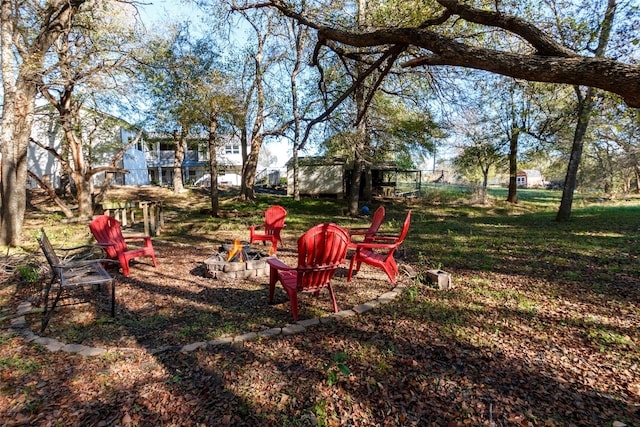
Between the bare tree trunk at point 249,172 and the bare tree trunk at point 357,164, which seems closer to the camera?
the bare tree trunk at point 357,164

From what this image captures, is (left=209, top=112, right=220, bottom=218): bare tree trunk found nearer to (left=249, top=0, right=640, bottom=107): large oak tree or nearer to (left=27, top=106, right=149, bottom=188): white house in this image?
(left=27, top=106, right=149, bottom=188): white house

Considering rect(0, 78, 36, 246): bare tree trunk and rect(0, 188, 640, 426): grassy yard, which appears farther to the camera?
rect(0, 78, 36, 246): bare tree trunk

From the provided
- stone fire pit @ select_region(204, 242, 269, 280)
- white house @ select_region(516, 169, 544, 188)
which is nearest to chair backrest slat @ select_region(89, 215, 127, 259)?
stone fire pit @ select_region(204, 242, 269, 280)

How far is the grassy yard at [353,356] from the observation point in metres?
1.88

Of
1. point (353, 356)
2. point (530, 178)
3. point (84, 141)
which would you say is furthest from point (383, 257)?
point (530, 178)

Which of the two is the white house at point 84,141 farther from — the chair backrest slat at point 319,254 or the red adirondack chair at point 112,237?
the chair backrest slat at point 319,254

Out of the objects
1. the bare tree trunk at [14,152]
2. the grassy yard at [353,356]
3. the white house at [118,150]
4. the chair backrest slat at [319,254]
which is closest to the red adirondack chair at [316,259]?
the chair backrest slat at [319,254]

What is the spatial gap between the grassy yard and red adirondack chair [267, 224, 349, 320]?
1.07 ft

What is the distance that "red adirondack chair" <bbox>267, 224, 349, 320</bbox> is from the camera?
10.2ft

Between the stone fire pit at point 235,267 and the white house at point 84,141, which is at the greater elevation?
the white house at point 84,141

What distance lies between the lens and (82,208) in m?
9.80

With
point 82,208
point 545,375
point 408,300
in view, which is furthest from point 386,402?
point 82,208

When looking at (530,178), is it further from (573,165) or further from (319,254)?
(319,254)

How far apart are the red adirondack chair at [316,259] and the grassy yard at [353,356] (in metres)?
0.33
